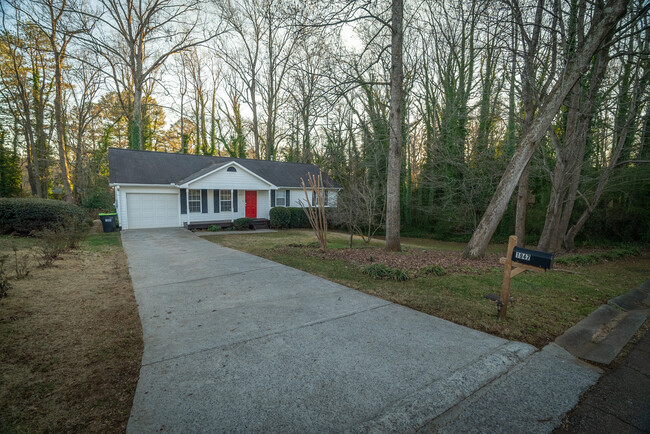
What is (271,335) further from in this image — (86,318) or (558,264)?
(558,264)

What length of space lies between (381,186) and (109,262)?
46.3ft

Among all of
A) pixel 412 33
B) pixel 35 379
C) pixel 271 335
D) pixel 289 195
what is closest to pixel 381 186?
pixel 289 195

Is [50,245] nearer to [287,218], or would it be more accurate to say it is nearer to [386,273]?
[386,273]

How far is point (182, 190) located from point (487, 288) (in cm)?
1500

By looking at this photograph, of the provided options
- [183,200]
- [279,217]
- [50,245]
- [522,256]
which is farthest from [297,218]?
[522,256]

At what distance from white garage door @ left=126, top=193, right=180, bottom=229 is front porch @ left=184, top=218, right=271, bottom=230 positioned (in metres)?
1.20

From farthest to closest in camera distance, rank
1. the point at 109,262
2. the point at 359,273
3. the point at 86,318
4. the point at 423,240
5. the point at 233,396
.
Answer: the point at 423,240
the point at 109,262
the point at 359,273
the point at 86,318
the point at 233,396

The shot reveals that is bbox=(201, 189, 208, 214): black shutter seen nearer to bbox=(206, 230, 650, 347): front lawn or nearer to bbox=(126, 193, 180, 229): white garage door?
bbox=(126, 193, 180, 229): white garage door

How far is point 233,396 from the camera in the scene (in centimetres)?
225

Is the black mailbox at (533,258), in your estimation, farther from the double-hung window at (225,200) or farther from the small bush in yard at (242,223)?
the double-hung window at (225,200)

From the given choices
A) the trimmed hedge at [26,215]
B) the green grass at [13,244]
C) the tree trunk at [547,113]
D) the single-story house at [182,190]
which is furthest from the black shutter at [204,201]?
the tree trunk at [547,113]

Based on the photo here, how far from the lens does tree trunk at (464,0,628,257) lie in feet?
20.0

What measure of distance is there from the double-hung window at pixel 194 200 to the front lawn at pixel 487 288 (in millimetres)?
9658

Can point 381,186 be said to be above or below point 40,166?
below
